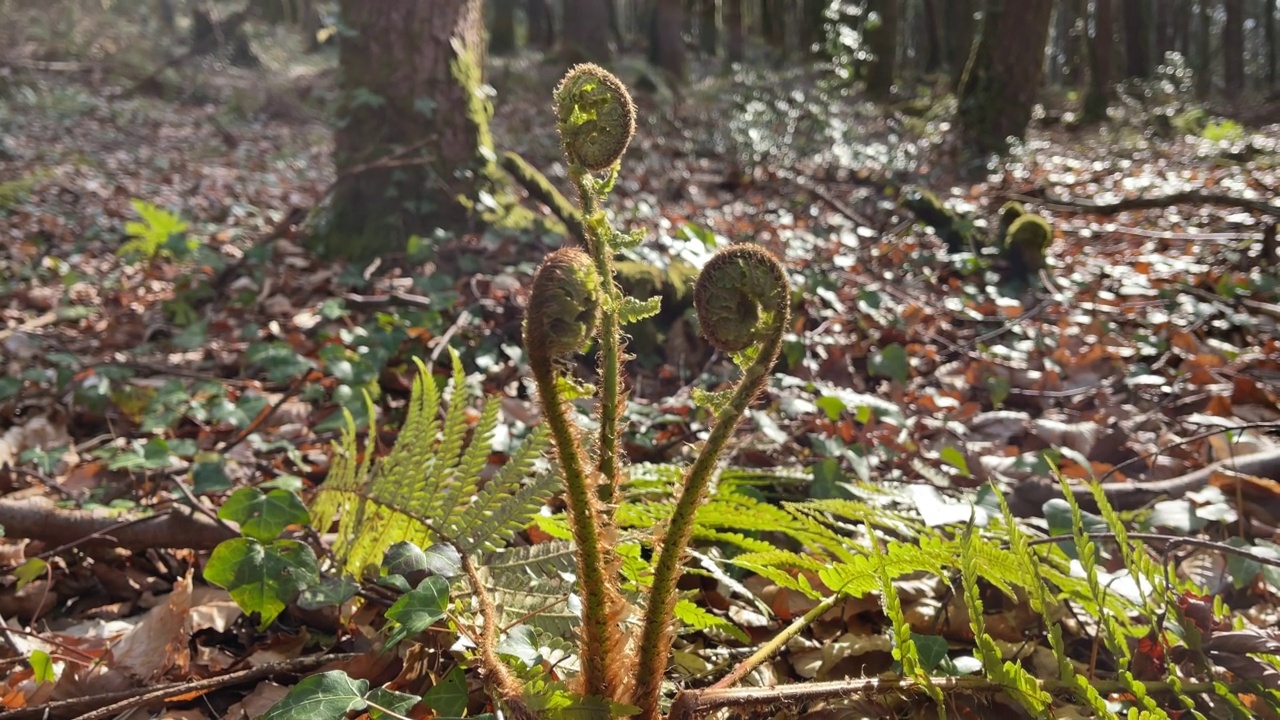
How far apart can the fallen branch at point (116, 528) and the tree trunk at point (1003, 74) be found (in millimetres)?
9479

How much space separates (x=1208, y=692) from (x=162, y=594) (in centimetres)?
210

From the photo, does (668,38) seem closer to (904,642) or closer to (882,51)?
(882,51)

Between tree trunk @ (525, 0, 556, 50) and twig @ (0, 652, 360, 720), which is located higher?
tree trunk @ (525, 0, 556, 50)

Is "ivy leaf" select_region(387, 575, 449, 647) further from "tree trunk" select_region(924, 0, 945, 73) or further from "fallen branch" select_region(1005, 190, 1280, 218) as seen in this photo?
"tree trunk" select_region(924, 0, 945, 73)

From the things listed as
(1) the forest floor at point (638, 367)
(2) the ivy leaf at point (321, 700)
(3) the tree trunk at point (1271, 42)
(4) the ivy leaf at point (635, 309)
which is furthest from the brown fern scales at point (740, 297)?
(3) the tree trunk at point (1271, 42)

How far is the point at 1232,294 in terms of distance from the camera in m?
3.96

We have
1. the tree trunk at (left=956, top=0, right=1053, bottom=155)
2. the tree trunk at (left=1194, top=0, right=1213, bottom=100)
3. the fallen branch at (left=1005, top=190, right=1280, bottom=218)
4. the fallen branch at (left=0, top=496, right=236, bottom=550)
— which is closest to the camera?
the fallen branch at (left=0, top=496, right=236, bottom=550)

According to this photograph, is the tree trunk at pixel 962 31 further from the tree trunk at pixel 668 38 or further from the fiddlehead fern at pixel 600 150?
the fiddlehead fern at pixel 600 150

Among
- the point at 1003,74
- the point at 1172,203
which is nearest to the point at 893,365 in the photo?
the point at 1172,203

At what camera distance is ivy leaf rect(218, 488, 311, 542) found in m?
1.45

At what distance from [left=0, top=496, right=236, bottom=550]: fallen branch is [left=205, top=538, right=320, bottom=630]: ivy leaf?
411mm

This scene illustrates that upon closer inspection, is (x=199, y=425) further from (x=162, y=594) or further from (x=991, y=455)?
(x=991, y=455)

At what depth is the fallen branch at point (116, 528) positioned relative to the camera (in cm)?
174

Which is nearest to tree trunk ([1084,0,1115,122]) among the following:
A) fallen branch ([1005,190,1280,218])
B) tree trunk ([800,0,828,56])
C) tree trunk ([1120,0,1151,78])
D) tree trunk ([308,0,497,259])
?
tree trunk ([800,0,828,56])
